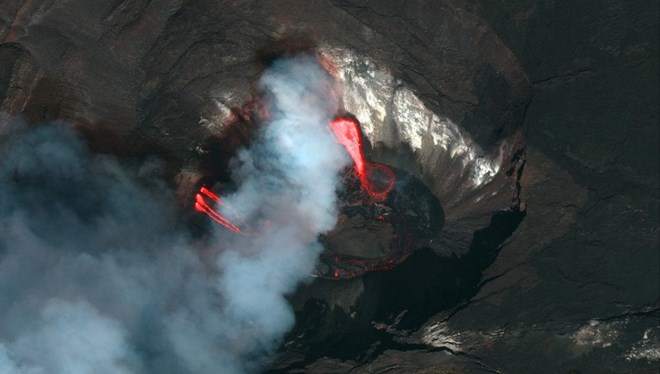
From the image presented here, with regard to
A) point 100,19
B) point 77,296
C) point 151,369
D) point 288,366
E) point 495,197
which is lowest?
point 288,366

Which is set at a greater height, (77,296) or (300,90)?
(300,90)

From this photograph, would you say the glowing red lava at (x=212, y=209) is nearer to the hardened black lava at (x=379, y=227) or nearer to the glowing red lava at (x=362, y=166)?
the hardened black lava at (x=379, y=227)

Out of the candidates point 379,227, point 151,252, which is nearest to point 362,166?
point 379,227

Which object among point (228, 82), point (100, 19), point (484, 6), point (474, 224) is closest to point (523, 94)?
point (484, 6)

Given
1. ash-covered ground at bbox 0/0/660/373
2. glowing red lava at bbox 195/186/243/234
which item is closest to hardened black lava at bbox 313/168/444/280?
ash-covered ground at bbox 0/0/660/373

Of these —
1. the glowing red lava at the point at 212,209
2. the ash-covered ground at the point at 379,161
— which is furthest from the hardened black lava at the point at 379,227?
the glowing red lava at the point at 212,209

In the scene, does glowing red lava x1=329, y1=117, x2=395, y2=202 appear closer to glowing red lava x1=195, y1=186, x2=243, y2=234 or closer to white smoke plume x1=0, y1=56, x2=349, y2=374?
white smoke plume x1=0, y1=56, x2=349, y2=374

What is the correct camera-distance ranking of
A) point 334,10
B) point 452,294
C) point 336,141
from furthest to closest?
point 336,141, point 334,10, point 452,294

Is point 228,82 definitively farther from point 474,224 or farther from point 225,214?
point 474,224
